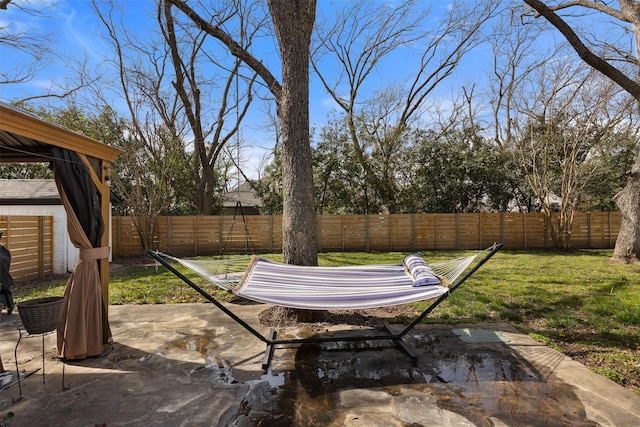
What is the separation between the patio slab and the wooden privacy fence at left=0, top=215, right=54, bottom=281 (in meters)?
3.80

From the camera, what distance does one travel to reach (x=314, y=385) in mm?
2674

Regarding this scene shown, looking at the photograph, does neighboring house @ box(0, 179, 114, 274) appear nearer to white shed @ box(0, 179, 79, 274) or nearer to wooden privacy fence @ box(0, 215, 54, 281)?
white shed @ box(0, 179, 79, 274)

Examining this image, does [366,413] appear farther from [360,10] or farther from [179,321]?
[360,10]

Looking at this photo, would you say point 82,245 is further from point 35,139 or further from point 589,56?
point 589,56

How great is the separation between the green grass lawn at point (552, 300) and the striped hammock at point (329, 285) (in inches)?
55.1

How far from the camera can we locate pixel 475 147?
47.1 ft

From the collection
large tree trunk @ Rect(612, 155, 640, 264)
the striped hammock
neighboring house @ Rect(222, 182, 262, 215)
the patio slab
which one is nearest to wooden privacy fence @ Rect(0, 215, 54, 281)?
the patio slab

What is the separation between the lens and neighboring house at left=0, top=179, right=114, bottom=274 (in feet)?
26.1

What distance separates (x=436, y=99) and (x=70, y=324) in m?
16.3

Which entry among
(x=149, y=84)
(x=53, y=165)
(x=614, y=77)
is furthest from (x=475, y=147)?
(x=53, y=165)

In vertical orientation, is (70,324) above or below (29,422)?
above

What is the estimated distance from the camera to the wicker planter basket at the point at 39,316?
2592mm

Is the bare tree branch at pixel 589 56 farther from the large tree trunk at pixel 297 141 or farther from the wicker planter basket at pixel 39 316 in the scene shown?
the wicker planter basket at pixel 39 316

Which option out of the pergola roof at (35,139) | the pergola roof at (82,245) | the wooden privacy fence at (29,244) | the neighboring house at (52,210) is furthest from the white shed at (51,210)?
the pergola roof at (82,245)
